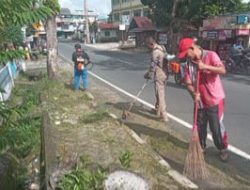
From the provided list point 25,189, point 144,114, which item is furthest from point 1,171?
point 144,114

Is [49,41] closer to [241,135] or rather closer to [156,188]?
[241,135]

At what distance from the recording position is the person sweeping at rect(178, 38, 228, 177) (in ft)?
21.1

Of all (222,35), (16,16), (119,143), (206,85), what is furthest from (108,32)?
(16,16)

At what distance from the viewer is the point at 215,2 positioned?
3638cm

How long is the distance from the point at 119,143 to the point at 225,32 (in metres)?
22.9

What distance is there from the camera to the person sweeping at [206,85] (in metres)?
6.45

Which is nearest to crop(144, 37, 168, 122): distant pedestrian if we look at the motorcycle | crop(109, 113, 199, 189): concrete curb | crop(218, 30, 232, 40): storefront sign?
crop(109, 113, 199, 189): concrete curb

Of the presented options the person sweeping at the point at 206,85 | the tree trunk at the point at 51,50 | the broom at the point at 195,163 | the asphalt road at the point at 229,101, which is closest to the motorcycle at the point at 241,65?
the asphalt road at the point at 229,101

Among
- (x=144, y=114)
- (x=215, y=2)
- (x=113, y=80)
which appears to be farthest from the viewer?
(x=215, y=2)

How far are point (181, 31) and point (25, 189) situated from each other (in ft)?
111

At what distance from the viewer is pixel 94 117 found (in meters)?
9.94

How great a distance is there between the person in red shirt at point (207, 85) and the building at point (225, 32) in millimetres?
20705

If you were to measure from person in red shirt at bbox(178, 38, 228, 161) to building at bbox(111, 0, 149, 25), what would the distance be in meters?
63.4

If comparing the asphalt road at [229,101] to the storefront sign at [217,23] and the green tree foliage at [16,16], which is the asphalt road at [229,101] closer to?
the green tree foliage at [16,16]
